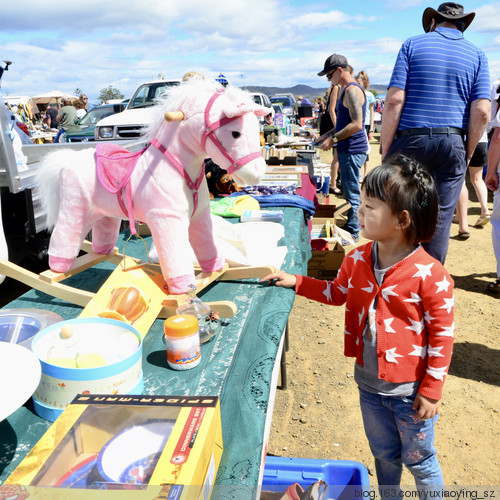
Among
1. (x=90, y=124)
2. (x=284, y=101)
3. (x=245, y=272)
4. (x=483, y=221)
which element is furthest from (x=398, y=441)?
(x=284, y=101)

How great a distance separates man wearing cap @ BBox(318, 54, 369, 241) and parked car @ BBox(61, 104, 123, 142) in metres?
4.39

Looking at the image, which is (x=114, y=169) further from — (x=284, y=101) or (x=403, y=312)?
(x=284, y=101)

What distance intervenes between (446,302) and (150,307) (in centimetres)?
93

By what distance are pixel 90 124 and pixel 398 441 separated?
8683 mm

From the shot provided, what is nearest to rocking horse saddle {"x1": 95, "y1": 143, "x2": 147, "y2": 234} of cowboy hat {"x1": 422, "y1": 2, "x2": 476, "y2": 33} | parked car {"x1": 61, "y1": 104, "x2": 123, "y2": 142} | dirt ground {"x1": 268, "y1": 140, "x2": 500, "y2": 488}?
dirt ground {"x1": 268, "y1": 140, "x2": 500, "y2": 488}

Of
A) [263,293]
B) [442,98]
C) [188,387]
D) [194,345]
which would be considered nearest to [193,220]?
[263,293]

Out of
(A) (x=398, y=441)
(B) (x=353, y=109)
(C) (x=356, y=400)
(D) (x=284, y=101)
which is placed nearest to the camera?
(A) (x=398, y=441)

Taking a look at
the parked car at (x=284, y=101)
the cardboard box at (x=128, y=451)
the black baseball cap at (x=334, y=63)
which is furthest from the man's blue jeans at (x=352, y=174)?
the parked car at (x=284, y=101)

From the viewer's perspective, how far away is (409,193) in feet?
3.75

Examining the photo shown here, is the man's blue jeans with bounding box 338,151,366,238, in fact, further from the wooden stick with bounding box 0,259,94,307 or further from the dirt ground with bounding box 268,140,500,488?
the wooden stick with bounding box 0,259,94,307

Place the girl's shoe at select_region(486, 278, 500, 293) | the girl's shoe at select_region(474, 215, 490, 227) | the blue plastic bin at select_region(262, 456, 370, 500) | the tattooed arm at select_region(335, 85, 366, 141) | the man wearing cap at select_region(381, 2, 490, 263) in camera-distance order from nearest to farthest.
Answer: the blue plastic bin at select_region(262, 456, 370, 500) → the man wearing cap at select_region(381, 2, 490, 263) → the girl's shoe at select_region(486, 278, 500, 293) → the tattooed arm at select_region(335, 85, 366, 141) → the girl's shoe at select_region(474, 215, 490, 227)

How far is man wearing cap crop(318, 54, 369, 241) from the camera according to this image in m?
3.80

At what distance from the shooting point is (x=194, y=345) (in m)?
1.22

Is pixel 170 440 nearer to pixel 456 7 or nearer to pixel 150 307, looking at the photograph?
pixel 150 307
